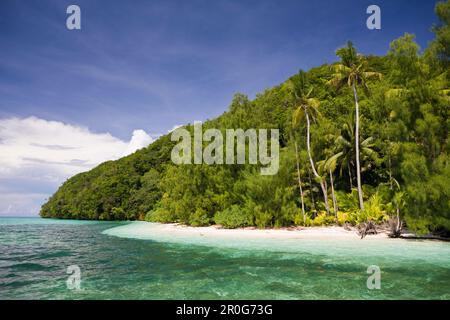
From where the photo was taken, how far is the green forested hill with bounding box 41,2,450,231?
61.6 ft

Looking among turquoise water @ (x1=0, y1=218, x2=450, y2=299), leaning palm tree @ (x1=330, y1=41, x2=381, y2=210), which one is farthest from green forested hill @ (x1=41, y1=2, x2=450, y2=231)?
turquoise water @ (x1=0, y1=218, x2=450, y2=299)

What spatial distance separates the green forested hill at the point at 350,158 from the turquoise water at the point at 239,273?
4588 mm

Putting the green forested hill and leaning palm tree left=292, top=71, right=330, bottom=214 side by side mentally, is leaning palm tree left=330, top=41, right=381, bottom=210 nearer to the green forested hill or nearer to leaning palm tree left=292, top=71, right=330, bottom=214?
the green forested hill

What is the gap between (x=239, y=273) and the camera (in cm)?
1141

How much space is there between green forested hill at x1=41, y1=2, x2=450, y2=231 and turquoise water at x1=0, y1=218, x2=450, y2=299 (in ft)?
15.1

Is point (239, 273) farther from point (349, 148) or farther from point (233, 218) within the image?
point (349, 148)

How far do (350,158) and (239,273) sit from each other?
2433 centimetres

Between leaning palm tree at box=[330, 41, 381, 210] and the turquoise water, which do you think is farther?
leaning palm tree at box=[330, 41, 381, 210]

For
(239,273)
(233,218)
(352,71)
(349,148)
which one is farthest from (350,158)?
(239,273)

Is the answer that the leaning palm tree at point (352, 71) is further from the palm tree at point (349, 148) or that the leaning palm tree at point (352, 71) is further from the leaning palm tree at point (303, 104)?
the leaning palm tree at point (303, 104)

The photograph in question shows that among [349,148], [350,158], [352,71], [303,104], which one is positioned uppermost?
[352,71]

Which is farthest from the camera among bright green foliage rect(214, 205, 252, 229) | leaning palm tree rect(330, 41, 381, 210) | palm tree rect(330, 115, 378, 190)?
bright green foliage rect(214, 205, 252, 229)

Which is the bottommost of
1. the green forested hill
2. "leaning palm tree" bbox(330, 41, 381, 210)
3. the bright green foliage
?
the bright green foliage
